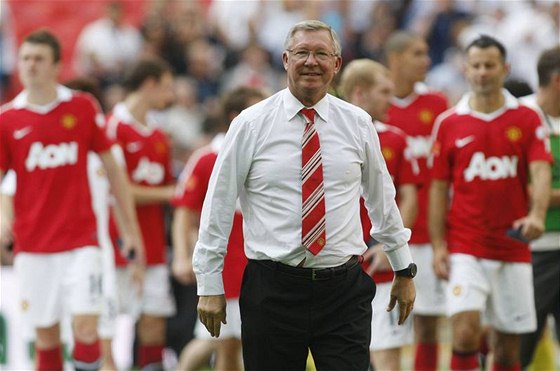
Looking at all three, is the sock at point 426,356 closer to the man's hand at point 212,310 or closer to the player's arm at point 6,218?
the player's arm at point 6,218

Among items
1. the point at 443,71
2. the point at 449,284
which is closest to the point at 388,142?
the point at 449,284

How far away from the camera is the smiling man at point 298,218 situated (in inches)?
234

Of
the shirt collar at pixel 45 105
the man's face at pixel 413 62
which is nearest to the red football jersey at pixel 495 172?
the man's face at pixel 413 62

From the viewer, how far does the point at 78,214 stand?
28.7ft

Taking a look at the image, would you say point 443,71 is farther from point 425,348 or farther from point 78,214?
point 78,214

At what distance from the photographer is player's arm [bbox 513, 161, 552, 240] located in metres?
7.99

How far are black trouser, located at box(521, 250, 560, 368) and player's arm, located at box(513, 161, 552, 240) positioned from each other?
0.97 metres

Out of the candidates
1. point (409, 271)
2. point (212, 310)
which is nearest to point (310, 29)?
point (409, 271)

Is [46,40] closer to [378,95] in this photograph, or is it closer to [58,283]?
[58,283]

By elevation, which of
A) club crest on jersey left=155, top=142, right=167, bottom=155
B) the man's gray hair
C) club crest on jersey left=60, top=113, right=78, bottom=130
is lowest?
club crest on jersey left=155, top=142, right=167, bottom=155

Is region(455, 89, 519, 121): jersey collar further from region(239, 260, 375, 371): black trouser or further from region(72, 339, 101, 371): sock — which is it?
region(72, 339, 101, 371): sock

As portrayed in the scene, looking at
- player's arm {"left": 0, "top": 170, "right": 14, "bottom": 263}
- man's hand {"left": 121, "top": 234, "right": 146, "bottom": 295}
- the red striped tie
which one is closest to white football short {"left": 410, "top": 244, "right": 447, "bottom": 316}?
man's hand {"left": 121, "top": 234, "right": 146, "bottom": 295}

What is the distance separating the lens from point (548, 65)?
29.2 feet

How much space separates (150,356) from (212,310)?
4.99 m
